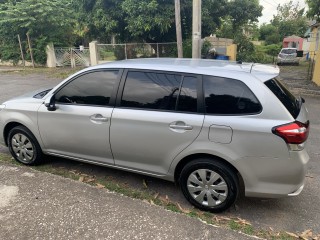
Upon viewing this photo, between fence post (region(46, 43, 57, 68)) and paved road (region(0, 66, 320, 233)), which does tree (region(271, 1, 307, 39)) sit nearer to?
fence post (region(46, 43, 57, 68))

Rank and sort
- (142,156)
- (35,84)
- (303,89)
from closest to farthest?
(142,156), (303,89), (35,84)

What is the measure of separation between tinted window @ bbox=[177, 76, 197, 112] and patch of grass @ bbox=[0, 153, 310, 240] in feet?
3.76

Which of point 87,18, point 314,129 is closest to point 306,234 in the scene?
point 314,129

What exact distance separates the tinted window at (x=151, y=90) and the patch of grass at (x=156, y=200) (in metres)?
1.11

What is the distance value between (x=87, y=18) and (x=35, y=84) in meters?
5.09

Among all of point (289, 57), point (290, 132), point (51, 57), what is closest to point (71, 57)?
point (51, 57)

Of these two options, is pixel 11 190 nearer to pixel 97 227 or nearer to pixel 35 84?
pixel 97 227

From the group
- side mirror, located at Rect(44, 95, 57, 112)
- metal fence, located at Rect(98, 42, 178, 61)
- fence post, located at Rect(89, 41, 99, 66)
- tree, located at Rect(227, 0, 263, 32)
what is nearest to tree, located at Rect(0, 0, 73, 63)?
fence post, located at Rect(89, 41, 99, 66)

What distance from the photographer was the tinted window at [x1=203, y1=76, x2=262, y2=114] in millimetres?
3072

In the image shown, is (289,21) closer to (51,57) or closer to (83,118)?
(51,57)

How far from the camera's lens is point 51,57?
2095 cm

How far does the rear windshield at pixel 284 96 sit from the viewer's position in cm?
310

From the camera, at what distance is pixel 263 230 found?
3105mm

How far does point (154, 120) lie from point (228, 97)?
85 centimetres
